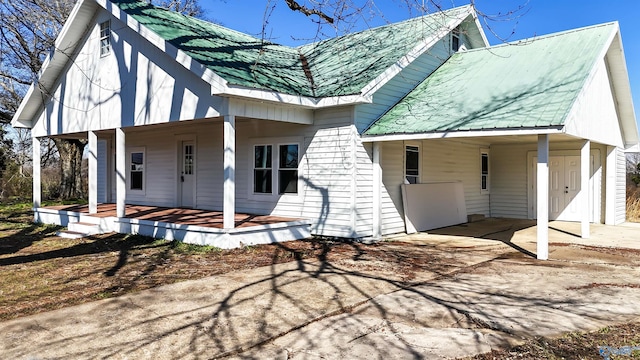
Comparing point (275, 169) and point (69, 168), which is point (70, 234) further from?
point (69, 168)

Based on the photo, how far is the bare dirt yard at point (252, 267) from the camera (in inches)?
178

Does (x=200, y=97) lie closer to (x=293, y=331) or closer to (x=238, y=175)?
(x=238, y=175)

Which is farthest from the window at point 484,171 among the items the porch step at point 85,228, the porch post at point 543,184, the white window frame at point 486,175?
the porch step at point 85,228

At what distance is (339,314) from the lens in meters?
5.33

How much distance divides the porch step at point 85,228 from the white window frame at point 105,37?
4.46 meters

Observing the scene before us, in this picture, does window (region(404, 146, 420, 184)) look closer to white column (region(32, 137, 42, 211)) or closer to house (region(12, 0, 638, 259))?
house (region(12, 0, 638, 259))

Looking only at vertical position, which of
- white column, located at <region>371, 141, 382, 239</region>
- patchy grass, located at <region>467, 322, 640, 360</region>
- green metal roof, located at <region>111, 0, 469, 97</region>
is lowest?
patchy grass, located at <region>467, 322, 640, 360</region>

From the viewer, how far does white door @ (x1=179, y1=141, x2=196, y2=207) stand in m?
13.7

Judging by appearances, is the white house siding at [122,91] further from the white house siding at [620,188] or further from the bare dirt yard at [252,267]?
the white house siding at [620,188]

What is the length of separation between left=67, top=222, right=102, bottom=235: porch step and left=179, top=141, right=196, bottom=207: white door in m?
2.78

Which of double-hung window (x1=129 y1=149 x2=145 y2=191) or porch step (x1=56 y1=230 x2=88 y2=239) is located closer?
porch step (x1=56 y1=230 x2=88 y2=239)

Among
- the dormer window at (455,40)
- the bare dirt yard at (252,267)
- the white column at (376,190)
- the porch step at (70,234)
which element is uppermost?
the dormer window at (455,40)

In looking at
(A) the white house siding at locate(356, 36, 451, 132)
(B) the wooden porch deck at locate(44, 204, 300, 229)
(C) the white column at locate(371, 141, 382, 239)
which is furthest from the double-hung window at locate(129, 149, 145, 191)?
(C) the white column at locate(371, 141, 382, 239)

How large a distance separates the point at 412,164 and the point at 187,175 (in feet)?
21.7
